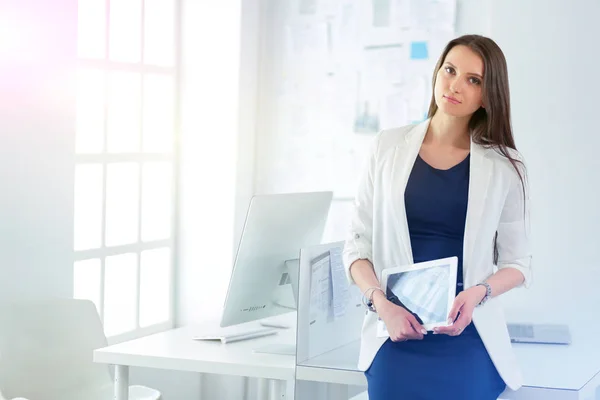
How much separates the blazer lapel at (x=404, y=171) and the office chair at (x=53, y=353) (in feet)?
4.40

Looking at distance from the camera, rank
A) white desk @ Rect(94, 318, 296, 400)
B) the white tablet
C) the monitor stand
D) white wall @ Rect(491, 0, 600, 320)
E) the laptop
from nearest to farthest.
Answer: the white tablet < white desk @ Rect(94, 318, 296, 400) < the monitor stand < the laptop < white wall @ Rect(491, 0, 600, 320)

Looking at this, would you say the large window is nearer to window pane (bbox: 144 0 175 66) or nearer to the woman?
window pane (bbox: 144 0 175 66)

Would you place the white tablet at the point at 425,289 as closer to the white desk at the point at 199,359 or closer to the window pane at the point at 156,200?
the white desk at the point at 199,359

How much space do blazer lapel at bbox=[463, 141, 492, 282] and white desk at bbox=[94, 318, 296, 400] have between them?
70 centimetres

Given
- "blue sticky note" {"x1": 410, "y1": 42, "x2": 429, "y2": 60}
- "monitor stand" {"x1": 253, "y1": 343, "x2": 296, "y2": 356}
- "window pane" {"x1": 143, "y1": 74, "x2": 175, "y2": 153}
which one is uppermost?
Answer: "blue sticky note" {"x1": 410, "y1": 42, "x2": 429, "y2": 60}

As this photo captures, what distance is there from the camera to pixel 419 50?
4.07m

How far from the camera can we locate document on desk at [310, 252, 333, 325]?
2.66m

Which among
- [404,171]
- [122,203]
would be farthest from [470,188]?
[122,203]

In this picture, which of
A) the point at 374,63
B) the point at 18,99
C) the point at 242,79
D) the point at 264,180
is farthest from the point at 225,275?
the point at 18,99

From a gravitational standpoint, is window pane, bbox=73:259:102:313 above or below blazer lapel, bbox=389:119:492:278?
below

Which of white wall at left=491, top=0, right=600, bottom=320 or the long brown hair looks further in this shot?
white wall at left=491, top=0, right=600, bottom=320

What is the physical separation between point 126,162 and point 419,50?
1351 millimetres

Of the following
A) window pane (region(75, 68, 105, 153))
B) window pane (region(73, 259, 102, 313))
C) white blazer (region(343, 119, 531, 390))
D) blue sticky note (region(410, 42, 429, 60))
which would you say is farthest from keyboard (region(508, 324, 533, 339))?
window pane (region(75, 68, 105, 153))

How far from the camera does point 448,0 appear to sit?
3.99 metres
